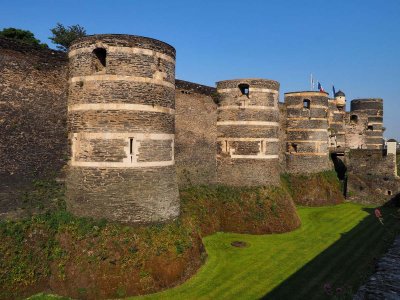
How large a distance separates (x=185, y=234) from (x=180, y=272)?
5.87 feet

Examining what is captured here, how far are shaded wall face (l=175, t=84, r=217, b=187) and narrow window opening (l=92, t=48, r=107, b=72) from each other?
275 inches

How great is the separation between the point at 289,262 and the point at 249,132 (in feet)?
30.2

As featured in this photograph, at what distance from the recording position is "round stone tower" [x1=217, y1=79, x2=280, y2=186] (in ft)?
77.0

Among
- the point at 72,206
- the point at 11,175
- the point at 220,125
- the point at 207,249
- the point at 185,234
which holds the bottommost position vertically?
the point at 207,249

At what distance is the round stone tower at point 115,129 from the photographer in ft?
46.5

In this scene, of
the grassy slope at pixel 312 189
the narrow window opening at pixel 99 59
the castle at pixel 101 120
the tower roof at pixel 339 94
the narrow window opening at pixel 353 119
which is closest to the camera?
the castle at pixel 101 120

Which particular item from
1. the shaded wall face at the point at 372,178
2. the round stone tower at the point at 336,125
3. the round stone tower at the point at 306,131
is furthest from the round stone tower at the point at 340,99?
the round stone tower at the point at 306,131

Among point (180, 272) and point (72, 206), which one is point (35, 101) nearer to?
point (72, 206)

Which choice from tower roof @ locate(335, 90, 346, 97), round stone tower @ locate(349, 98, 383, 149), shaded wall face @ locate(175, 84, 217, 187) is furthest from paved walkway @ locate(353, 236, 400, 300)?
tower roof @ locate(335, 90, 346, 97)

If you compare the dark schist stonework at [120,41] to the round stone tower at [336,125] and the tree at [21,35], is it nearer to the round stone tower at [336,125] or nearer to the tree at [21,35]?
the tree at [21,35]

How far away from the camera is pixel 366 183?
113ft

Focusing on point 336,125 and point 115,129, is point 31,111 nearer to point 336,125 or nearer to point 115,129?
point 115,129

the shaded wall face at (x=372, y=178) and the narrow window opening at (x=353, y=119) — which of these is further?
the narrow window opening at (x=353, y=119)

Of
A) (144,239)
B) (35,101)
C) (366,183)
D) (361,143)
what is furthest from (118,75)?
(361,143)
